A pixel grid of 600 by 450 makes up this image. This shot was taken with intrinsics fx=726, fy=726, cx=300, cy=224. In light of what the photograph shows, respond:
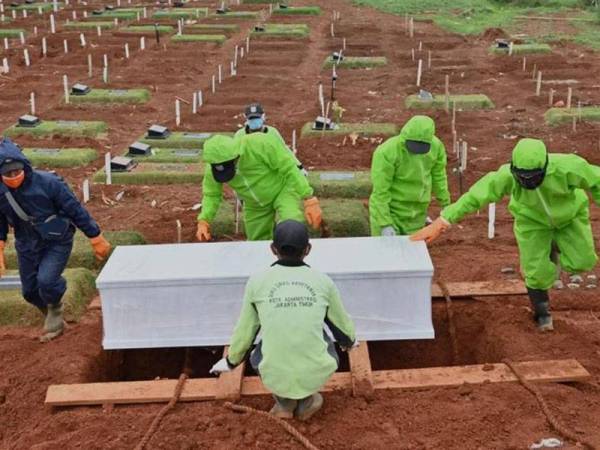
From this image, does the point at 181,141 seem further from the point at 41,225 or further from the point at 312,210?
the point at 41,225

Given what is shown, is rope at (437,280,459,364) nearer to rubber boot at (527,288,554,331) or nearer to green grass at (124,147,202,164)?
rubber boot at (527,288,554,331)

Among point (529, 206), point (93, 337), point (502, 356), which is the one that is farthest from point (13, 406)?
point (529, 206)

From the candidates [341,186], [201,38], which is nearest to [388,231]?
[341,186]

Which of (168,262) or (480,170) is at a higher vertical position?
(168,262)

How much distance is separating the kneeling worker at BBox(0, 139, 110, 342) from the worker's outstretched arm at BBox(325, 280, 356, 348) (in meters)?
2.32

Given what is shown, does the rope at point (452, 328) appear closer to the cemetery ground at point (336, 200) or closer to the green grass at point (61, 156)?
the cemetery ground at point (336, 200)

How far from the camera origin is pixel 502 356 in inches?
203

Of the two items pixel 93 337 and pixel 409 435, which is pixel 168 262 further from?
pixel 409 435

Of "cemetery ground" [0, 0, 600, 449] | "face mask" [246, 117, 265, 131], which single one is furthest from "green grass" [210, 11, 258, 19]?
"face mask" [246, 117, 265, 131]

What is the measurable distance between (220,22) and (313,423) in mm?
22599

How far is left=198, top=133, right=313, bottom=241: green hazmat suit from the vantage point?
5.94m

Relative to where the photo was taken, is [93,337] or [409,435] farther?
[93,337]

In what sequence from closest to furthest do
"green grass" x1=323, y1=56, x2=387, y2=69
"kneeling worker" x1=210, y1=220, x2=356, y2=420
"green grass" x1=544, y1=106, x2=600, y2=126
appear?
"kneeling worker" x1=210, y1=220, x2=356, y2=420 < "green grass" x1=544, y1=106, x2=600, y2=126 < "green grass" x1=323, y1=56, x2=387, y2=69

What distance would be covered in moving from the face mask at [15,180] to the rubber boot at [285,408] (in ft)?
7.89
